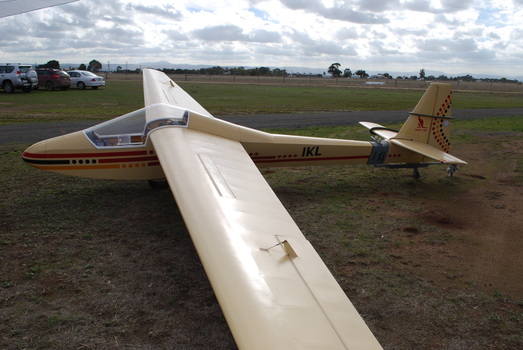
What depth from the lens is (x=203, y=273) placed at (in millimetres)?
5613

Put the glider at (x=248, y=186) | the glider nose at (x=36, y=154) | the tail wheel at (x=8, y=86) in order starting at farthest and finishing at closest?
1. the tail wheel at (x=8, y=86)
2. the glider nose at (x=36, y=154)
3. the glider at (x=248, y=186)

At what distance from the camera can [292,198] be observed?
8844mm

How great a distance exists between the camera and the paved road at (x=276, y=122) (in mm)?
14607

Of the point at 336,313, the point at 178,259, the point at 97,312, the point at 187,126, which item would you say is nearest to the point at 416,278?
the point at 336,313

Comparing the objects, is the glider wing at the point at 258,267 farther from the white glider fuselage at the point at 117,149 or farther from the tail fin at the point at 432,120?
the tail fin at the point at 432,120

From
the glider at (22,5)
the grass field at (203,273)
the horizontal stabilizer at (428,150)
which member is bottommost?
the grass field at (203,273)

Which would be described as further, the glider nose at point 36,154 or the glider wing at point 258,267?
the glider nose at point 36,154

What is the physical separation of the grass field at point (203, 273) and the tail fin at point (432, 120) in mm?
→ 1171

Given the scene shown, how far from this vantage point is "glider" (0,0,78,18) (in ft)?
45.3

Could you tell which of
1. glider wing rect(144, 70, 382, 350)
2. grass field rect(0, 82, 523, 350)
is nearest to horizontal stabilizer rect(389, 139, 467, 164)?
grass field rect(0, 82, 523, 350)

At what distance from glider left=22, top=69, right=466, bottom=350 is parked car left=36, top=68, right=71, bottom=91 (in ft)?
80.1

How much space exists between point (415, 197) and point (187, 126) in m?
5.51

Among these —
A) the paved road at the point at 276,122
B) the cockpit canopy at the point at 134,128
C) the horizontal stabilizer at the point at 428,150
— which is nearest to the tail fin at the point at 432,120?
the horizontal stabilizer at the point at 428,150

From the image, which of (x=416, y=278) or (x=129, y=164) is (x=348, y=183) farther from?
(x=129, y=164)
